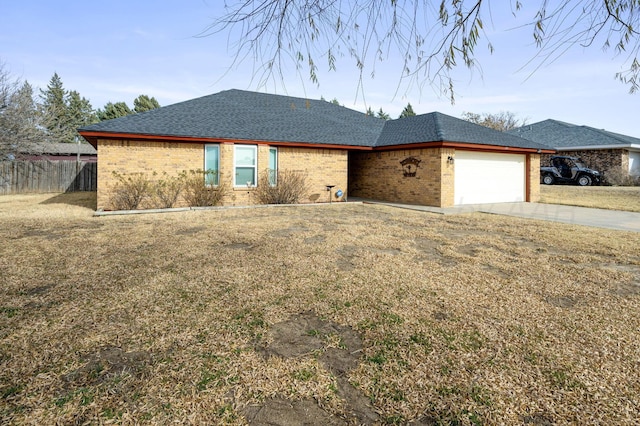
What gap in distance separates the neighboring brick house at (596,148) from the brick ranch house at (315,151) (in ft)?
35.6

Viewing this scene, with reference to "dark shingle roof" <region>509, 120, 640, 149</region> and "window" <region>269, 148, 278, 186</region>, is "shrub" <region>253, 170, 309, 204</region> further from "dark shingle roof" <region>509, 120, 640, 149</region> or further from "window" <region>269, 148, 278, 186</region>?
"dark shingle roof" <region>509, 120, 640, 149</region>

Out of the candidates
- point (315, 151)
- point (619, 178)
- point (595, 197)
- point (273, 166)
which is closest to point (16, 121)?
point (273, 166)

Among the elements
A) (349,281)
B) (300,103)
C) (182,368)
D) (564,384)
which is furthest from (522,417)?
(300,103)

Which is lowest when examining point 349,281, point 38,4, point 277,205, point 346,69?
point 349,281

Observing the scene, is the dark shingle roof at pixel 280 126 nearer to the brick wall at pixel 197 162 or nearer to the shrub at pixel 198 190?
the brick wall at pixel 197 162

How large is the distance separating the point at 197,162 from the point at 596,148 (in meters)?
25.9

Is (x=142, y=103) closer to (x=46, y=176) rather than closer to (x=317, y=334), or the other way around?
(x=46, y=176)

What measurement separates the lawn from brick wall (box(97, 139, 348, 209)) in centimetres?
620

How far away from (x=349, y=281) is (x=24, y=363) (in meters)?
3.06

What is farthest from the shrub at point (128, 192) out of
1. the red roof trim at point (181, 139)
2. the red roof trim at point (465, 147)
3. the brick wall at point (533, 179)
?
the brick wall at point (533, 179)

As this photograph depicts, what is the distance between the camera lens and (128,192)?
1152 cm

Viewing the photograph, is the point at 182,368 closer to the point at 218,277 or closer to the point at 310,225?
the point at 218,277

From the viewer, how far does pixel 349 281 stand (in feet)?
14.0

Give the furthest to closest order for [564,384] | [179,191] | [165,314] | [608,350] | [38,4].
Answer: [179,191] < [38,4] < [165,314] < [608,350] < [564,384]
